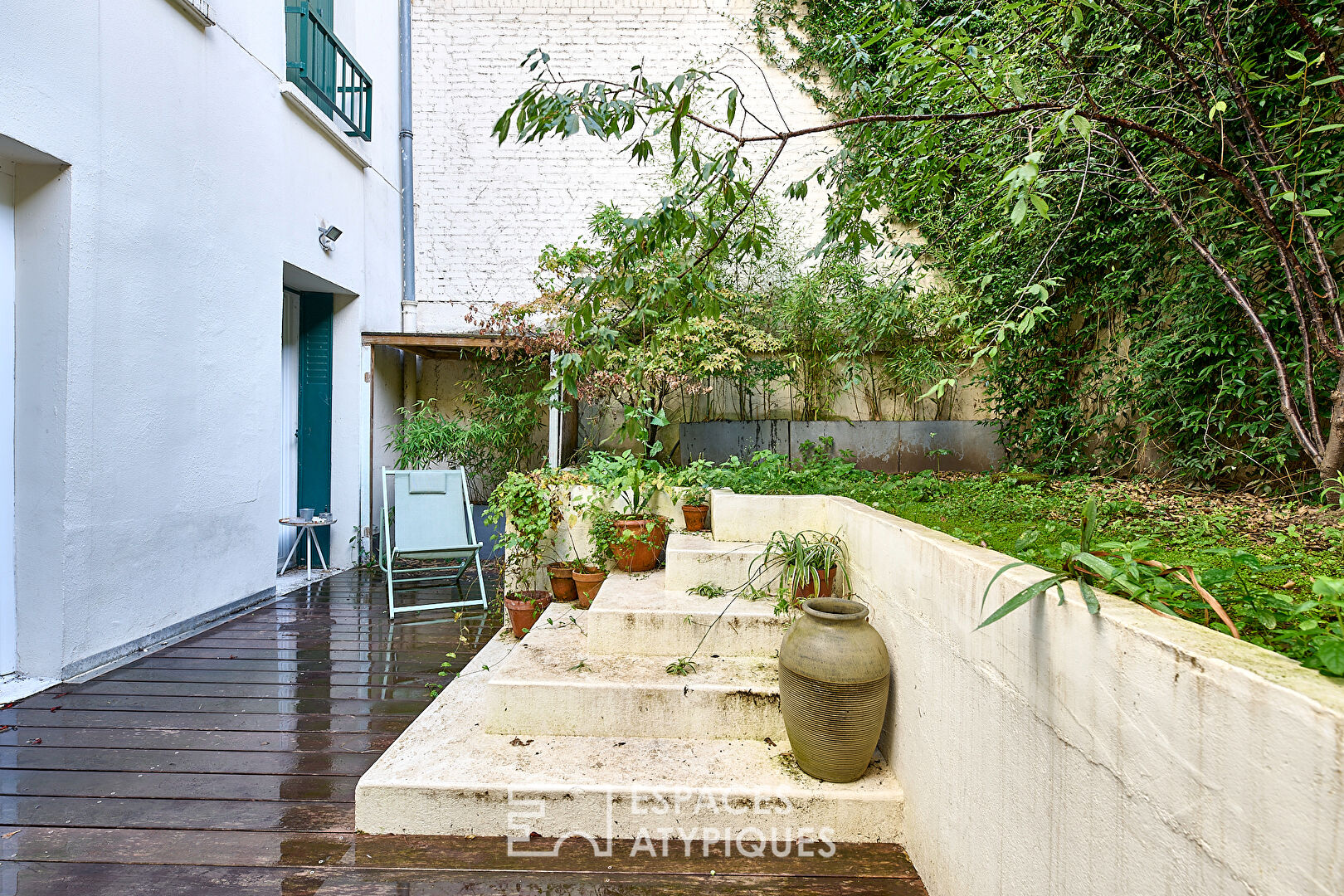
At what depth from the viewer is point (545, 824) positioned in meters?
1.91

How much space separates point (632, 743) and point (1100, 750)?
164 centimetres

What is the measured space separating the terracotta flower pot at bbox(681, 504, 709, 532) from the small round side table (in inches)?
120

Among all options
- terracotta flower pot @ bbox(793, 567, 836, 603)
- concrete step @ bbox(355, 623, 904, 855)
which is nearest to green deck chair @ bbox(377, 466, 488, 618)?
concrete step @ bbox(355, 623, 904, 855)

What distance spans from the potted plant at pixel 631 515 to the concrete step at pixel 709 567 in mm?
413

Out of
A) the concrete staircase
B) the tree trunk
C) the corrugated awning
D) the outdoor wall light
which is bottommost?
the concrete staircase

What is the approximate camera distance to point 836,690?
6.15 ft

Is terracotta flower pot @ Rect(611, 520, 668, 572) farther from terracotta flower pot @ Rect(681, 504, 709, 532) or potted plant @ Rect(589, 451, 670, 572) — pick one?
terracotta flower pot @ Rect(681, 504, 709, 532)

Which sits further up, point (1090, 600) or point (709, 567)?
point (1090, 600)

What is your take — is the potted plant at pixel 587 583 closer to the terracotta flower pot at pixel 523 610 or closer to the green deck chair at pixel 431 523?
the terracotta flower pot at pixel 523 610

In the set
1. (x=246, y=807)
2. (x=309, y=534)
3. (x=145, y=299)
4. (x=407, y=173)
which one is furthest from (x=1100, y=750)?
(x=407, y=173)

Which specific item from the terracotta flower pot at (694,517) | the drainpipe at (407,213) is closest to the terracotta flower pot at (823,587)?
the terracotta flower pot at (694,517)

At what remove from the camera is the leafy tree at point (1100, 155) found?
178 centimetres

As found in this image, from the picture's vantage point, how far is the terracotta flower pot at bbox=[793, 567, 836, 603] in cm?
267

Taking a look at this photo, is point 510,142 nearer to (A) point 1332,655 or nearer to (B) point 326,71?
(B) point 326,71
